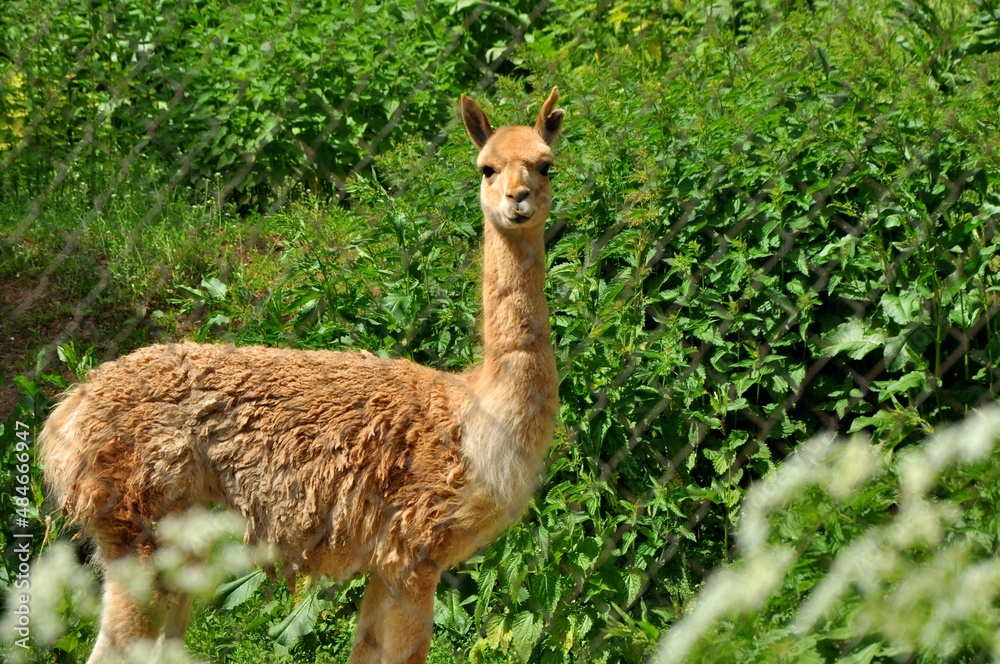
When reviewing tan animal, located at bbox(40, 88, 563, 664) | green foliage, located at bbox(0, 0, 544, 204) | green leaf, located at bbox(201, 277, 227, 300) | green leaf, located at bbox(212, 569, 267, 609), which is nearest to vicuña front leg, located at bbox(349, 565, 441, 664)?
tan animal, located at bbox(40, 88, 563, 664)

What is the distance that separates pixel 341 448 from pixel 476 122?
1.28 m

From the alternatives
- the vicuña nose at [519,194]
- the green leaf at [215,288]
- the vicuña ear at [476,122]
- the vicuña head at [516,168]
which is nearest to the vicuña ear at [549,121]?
the vicuña head at [516,168]

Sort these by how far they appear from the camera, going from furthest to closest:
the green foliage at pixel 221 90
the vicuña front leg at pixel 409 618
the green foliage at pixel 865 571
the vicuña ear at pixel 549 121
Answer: the green foliage at pixel 221 90 < the vicuña ear at pixel 549 121 < the vicuña front leg at pixel 409 618 < the green foliage at pixel 865 571

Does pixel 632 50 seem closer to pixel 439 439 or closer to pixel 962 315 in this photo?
pixel 962 315

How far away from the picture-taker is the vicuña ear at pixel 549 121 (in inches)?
151

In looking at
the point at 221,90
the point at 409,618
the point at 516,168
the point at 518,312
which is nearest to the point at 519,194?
the point at 516,168

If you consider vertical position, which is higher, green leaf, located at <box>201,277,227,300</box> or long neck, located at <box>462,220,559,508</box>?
green leaf, located at <box>201,277,227,300</box>

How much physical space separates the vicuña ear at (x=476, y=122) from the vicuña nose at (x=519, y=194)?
447 millimetres

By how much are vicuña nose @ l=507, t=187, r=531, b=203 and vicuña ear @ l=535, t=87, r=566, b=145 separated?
1.32 feet

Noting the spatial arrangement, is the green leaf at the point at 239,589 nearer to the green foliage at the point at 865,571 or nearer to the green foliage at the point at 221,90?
the green foliage at the point at 865,571

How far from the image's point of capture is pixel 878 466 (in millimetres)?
3059

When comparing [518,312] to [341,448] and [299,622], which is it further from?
[299,622]

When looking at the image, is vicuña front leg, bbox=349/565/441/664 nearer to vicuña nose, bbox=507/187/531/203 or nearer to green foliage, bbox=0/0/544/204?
vicuña nose, bbox=507/187/531/203

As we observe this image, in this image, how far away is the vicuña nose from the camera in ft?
11.6
